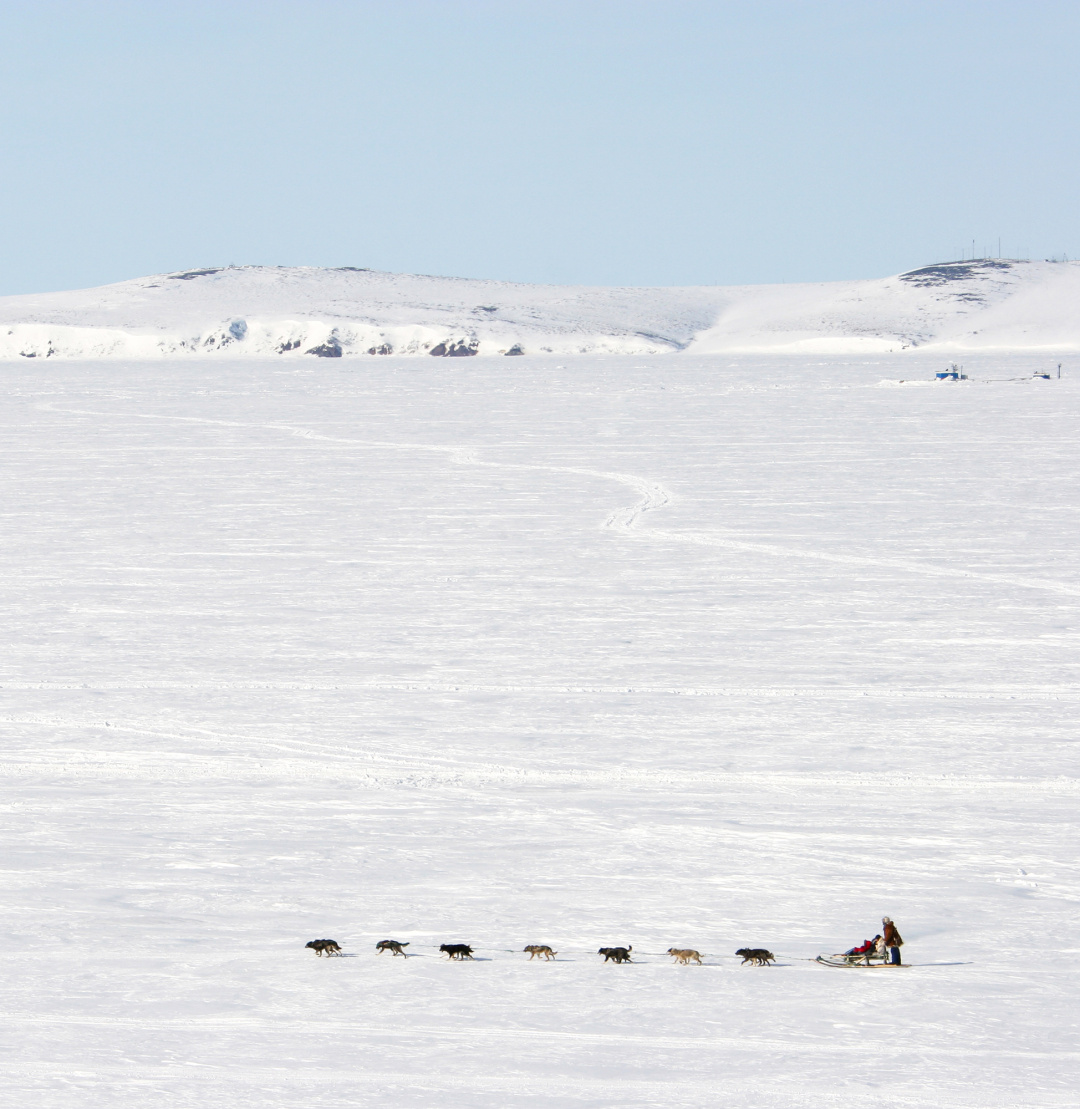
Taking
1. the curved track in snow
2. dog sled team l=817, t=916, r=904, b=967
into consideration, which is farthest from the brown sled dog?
the curved track in snow

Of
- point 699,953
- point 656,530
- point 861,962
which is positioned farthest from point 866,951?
point 656,530

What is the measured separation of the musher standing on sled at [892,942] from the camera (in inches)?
297

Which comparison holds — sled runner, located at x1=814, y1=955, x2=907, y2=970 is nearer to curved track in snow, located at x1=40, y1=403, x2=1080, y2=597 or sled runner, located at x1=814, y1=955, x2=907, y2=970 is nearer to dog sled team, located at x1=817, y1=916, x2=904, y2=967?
dog sled team, located at x1=817, y1=916, x2=904, y2=967

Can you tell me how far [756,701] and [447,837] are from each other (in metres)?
4.11

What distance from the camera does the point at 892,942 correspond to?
7547 mm

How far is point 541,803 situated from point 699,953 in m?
2.81

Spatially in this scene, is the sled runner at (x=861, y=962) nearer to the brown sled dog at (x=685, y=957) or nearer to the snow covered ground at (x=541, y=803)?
the snow covered ground at (x=541, y=803)

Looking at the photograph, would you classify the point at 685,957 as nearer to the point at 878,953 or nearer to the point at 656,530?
the point at 878,953

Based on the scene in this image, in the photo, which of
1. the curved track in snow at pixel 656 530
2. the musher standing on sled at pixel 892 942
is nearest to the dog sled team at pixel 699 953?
the musher standing on sled at pixel 892 942

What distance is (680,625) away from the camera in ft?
53.1

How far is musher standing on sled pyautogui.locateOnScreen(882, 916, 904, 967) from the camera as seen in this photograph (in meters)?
7.54

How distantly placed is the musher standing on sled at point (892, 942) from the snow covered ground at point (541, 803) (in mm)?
65

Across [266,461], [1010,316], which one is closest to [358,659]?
[266,461]

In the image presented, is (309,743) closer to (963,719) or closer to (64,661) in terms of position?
(64,661)
